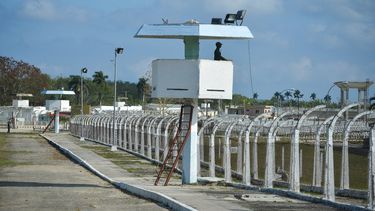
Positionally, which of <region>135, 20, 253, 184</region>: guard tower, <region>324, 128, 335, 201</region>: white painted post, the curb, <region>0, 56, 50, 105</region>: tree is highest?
<region>0, 56, 50, 105</region>: tree

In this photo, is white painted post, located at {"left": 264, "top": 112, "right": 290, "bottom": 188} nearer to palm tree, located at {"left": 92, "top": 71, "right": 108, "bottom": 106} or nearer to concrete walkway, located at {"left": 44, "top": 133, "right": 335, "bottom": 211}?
concrete walkway, located at {"left": 44, "top": 133, "right": 335, "bottom": 211}

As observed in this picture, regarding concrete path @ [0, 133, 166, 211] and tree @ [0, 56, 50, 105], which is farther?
tree @ [0, 56, 50, 105]

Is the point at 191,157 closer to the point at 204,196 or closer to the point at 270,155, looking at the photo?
the point at 270,155

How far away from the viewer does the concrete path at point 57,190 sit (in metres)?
16.3

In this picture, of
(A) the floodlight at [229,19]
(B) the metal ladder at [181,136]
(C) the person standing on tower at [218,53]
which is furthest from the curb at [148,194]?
(A) the floodlight at [229,19]

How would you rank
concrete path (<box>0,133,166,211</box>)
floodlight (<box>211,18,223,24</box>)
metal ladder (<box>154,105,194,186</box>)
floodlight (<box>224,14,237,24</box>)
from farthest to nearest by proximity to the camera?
metal ladder (<box>154,105,194,186</box>) < floodlight (<box>211,18,223,24</box>) < floodlight (<box>224,14,237,24</box>) < concrete path (<box>0,133,166,211</box>)

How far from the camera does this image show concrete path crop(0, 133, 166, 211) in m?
16.3

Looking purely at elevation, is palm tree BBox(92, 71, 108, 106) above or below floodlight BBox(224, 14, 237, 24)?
above

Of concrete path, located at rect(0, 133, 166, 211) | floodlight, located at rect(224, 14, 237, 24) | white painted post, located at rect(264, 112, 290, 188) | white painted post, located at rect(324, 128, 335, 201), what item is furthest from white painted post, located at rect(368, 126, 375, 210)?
floodlight, located at rect(224, 14, 237, 24)

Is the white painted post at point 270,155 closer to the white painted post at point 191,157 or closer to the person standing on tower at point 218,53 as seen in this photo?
the white painted post at point 191,157

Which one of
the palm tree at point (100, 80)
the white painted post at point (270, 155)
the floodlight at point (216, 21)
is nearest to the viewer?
the white painted post at point (270, 155)

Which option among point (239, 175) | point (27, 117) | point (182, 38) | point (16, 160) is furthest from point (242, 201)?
point (27, 117)

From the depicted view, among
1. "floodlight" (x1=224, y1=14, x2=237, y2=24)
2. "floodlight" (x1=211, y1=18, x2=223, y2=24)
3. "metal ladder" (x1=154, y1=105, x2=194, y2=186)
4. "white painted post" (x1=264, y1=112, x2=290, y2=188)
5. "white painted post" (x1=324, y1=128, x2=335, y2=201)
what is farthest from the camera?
"metal ladder" (x1=154, y1=105, x2=194, y2=186)

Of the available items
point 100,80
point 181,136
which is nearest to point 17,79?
point 100,80
